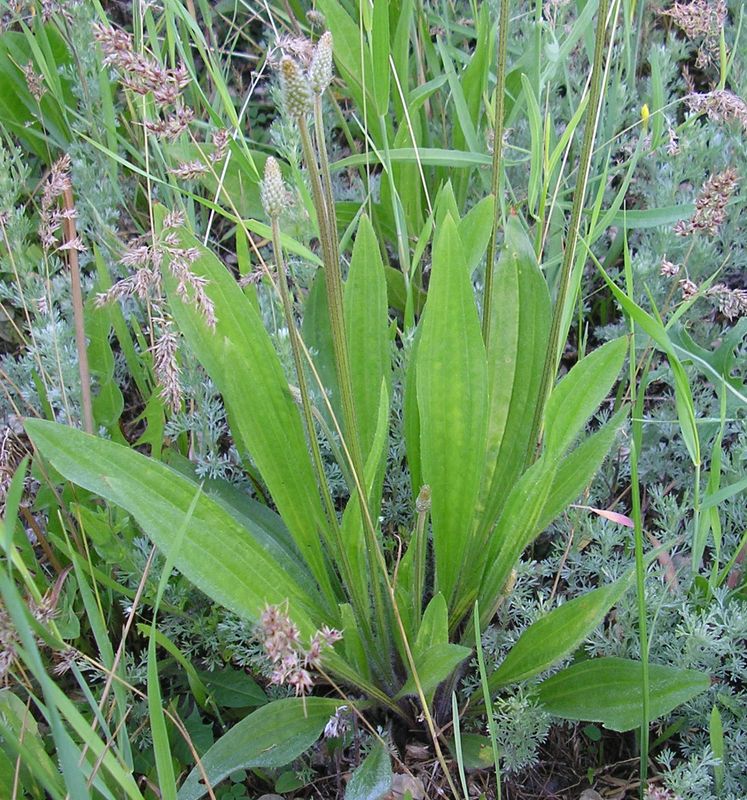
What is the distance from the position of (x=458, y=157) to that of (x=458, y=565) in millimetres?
910

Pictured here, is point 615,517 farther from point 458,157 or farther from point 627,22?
point 627,22

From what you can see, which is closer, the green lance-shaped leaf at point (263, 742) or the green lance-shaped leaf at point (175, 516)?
the green lance-shaped leaf at point (175, 516)

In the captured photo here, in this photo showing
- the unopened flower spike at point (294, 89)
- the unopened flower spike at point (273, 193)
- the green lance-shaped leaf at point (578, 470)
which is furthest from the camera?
the green lance-shaped leaf at point (578, 470)

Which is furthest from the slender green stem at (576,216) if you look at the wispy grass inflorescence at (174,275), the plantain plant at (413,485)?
the wispy grass inflorescence at (174,275)

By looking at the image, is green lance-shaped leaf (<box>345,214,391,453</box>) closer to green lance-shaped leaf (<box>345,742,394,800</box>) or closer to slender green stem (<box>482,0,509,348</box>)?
slender green stem (<box>482,0,509,348</box>)

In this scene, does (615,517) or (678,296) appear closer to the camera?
(615,517)

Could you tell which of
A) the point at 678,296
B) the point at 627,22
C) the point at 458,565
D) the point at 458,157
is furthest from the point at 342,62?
the point at 458,565

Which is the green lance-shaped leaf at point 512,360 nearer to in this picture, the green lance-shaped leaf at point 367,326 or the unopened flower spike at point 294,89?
the green lance-shaped leaf at point 367,326

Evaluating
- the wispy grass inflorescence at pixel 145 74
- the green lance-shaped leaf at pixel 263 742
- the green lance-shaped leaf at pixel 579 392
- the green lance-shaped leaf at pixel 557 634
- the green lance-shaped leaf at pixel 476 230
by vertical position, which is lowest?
the green lance-shaped leaf at pixel 263 742

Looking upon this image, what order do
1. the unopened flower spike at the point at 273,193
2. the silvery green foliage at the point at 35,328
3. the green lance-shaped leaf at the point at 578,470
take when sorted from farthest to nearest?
the silvery green foliage at the point at 35,328, the green lance-shaped leaf at the point at 578,470, the unopened flower spike at the point at 273,193

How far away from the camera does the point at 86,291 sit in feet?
7.46

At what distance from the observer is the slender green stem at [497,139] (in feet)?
3.81

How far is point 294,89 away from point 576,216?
0.52m

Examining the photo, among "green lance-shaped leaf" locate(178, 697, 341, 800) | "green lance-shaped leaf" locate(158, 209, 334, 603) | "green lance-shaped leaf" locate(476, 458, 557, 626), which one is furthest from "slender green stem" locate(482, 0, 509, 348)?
"green lance-shaped leaf" locate(178, 697, 341, 800)
